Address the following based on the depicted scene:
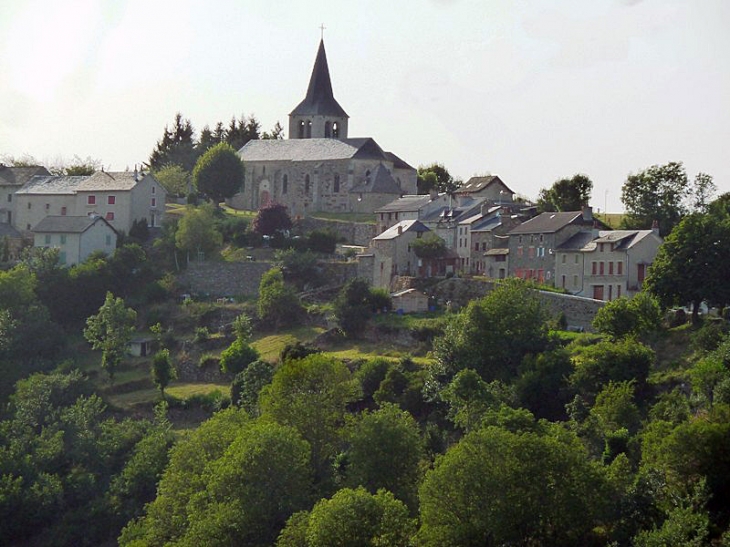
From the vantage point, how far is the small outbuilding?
79.2 meters

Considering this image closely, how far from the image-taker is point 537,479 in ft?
173

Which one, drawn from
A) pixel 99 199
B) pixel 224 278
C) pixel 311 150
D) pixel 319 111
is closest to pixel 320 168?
pixel 311 150

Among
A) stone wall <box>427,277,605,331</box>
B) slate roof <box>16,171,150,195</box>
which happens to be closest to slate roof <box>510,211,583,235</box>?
stone wall <box>427,277,605,331</box>

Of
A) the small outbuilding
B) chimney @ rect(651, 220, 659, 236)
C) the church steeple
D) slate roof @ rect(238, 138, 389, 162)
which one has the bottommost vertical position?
the small outbuilding

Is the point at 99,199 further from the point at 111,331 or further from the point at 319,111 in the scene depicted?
the point at 319,111

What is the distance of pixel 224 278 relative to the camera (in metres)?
88.1

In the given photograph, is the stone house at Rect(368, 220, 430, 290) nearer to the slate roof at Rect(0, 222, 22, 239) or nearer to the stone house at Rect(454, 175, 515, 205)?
the stone house at Rect(454, 175, 515, 205)

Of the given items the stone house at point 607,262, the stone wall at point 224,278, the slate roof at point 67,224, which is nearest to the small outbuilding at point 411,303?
the stone house at point 607,262

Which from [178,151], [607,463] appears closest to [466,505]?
[607,463]

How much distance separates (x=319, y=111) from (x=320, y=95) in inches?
56.0

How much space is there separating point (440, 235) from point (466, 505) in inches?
1379

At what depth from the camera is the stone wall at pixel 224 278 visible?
8738 centimetres

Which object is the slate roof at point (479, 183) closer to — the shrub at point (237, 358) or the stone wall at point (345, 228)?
the stone wall at point (345, 228)

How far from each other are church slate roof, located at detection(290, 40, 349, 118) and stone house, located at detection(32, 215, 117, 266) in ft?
72.9
